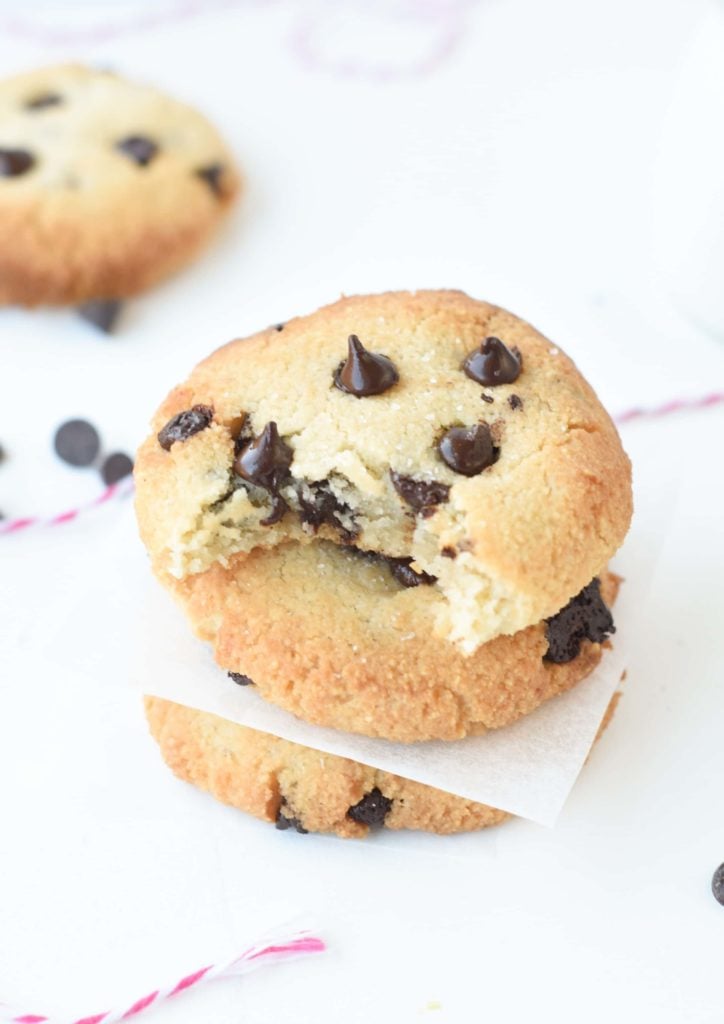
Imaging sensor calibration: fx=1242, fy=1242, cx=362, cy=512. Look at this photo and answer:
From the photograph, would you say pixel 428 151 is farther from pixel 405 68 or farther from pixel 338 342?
pixel 338 342

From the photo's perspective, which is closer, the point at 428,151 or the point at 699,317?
the point at 699,317

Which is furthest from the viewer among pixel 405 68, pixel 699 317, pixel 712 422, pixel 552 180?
pixel 405 68

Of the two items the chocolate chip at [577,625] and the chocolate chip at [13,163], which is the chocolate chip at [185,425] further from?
the chocolate chip at [13,163]

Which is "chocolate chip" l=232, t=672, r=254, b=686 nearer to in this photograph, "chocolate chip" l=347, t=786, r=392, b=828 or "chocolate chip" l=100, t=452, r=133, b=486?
"chocolate chip" l=347, t=786, r=392, b=828

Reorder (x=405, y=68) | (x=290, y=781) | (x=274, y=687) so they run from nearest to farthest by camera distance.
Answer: (x=274, y=687) → (x=290, y=781) → (x=405, y=68)

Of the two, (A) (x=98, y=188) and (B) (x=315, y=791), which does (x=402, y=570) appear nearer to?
(B) (x=315, y=791)

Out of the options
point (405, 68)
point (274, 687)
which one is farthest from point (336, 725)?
point (405, 68)
